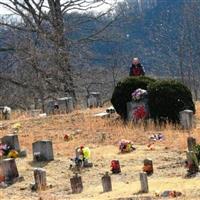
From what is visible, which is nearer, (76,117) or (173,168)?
(173,168)

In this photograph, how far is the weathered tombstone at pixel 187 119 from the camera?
587 inches

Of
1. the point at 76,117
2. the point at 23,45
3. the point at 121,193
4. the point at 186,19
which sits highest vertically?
the point at 186,19

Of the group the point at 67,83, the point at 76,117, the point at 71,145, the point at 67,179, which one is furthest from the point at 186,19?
the point at 67,179

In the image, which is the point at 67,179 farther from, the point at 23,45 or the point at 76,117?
the point at 23,45

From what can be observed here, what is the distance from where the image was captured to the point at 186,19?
46344 millimetres

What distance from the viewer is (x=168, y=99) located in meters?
16.0

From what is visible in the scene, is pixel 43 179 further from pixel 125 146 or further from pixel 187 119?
pixel 187 119

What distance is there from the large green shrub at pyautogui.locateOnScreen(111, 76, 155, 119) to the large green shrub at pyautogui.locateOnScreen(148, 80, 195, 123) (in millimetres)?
731

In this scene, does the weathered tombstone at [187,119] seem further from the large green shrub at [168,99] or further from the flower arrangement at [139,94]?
the flower arrangement at [139,94]

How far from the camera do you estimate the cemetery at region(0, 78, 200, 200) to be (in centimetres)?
959

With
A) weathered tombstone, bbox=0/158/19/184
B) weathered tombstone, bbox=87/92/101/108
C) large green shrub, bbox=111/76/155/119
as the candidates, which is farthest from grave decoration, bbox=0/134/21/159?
weathered tombstone, bbox=87/92/101/108

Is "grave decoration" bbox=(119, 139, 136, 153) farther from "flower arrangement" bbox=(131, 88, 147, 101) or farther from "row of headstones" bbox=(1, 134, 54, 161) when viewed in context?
"flower arrangement" bbox=(131, 88, 147, 101)

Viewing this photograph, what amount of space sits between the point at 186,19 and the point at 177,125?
3196cm

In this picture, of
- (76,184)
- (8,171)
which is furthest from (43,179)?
(8,171)
